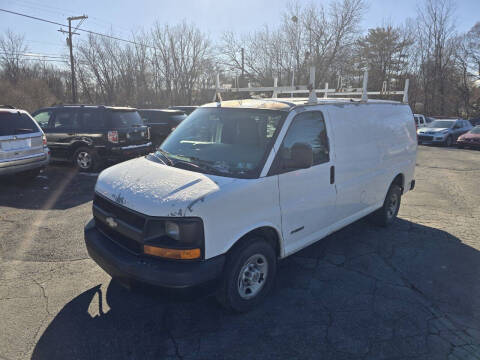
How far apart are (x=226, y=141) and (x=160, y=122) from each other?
10328 mm

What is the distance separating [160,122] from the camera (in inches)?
→ 519

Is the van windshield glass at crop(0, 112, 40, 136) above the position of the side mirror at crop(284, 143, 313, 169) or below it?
above

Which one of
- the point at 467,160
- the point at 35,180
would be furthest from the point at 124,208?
the point at 467,160

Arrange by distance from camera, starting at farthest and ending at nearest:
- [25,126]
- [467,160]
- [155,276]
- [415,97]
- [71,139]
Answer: [415,97], [467,160], [71,139], [25,126], [155,276]

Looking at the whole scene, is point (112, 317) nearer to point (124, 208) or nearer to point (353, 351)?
point (124, 208)

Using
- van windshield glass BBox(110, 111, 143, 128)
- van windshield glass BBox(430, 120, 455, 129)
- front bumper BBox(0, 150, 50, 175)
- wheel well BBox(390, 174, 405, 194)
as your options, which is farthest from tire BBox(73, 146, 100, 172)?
van windshield glass BBox(430, 120, 455, 129)

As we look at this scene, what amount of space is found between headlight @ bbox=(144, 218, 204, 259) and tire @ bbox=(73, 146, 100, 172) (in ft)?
23.1

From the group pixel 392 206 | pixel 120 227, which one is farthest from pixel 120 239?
pixel 392 206

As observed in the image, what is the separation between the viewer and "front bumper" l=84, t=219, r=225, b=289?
2525mm

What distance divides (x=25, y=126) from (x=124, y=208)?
5891 millimetres

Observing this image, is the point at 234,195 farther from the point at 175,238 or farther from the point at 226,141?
the point at 226,141

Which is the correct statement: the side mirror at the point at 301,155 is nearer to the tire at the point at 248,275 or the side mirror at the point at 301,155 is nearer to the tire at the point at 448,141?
the tire at the point at 248,275

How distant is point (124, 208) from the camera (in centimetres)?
284

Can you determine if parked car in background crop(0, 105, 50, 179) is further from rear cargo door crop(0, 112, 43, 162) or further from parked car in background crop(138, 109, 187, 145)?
parked car in background crop(138, 109, 187, 145)
